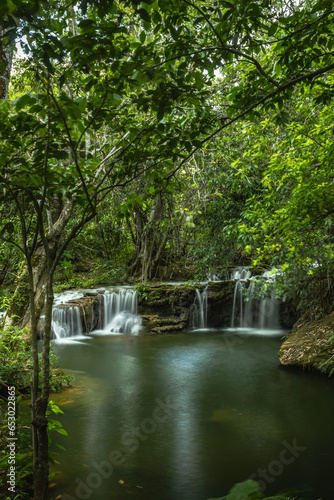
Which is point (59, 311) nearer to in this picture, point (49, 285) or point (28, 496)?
point (28, 496)

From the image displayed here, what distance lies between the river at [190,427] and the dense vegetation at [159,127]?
1.87 metres

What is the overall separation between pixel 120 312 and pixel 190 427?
814 cm

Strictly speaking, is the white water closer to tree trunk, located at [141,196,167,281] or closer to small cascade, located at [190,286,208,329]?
small cascade, located at [190,286,208,329]

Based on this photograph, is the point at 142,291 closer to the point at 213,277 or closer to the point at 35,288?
the point at 213,277

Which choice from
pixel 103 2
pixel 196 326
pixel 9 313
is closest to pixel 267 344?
pixel 196 326

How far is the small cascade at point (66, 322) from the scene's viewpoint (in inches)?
458

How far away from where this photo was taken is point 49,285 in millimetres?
2441

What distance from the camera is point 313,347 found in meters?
7.82

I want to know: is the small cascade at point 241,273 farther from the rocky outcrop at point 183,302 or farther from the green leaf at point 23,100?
the green leaf at point 23,100

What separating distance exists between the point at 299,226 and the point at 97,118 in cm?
459

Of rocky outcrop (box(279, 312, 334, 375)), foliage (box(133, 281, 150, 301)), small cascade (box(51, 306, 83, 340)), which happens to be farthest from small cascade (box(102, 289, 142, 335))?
rocky outcrop (box(279, 312, 334, 375))

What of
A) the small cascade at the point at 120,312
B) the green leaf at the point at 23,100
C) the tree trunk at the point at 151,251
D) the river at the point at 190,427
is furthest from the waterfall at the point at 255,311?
the green leaf at the point at 23,100

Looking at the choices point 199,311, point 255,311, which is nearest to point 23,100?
point 199,311

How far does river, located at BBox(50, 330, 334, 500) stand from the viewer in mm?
3994
